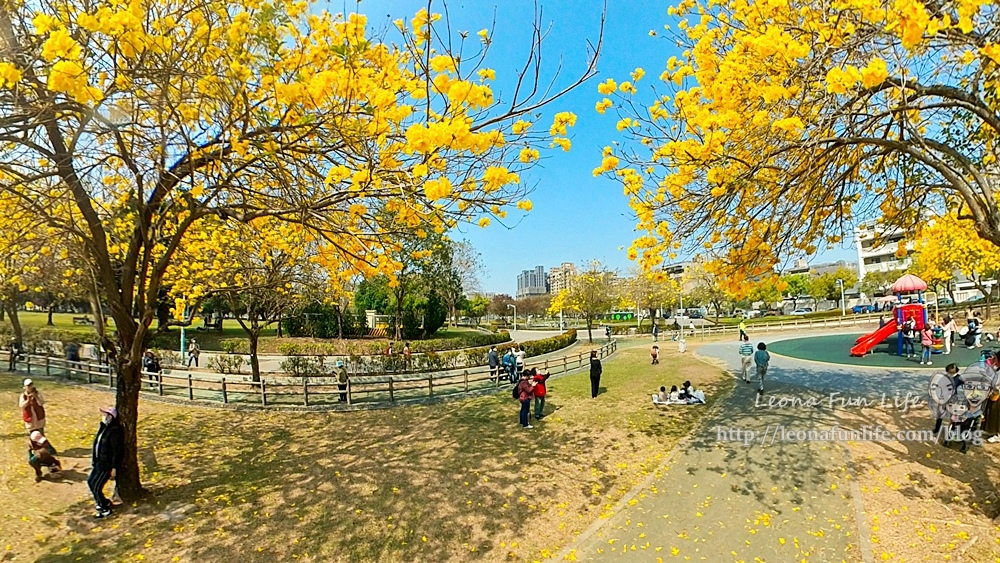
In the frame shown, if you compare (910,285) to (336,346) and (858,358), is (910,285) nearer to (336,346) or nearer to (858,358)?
(858,358)

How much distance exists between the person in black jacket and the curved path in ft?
17.6

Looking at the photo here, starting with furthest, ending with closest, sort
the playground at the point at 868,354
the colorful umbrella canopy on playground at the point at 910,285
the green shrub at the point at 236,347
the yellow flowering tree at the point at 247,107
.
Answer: the green shrub at the point at 236,347 → the colorful umbrella canopy on playground at the point at 910,285 → the playground at the point at 868,354 → the yellow flowering tree at the point at 247,107

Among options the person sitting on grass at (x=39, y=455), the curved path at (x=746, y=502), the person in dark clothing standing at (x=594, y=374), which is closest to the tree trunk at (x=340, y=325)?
the person in dark clothing standing at (x=594, y=374)

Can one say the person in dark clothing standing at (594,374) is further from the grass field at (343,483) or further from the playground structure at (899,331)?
the playground structure at (899,331)

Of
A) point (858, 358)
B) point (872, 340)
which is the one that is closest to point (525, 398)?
point (858, 358)

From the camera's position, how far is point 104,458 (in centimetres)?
536

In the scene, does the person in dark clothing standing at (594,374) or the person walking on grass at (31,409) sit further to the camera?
the person in dark clothing standing at (594,374)

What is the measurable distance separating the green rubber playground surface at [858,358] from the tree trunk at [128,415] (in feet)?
58.0

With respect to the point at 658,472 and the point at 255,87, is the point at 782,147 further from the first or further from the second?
the point at 255,87

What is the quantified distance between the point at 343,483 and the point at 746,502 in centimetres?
529

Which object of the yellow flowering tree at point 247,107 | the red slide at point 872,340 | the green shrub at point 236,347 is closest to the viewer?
the yellow flowering tree at point 247,107

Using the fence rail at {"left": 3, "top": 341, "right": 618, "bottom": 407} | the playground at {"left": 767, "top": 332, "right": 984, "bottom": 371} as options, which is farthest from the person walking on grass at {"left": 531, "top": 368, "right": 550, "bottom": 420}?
the playground at {"left": 767, "top": 332, "right": 984, "bottom": 371}

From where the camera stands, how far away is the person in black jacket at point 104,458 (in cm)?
533

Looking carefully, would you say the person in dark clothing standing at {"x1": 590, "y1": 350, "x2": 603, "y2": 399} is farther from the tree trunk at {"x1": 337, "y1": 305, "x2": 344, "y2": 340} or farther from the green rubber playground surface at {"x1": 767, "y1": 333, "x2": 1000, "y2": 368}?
the tree trunk at {"x1": 337, "y1": 305, "x2": 344, "y2": 340}
